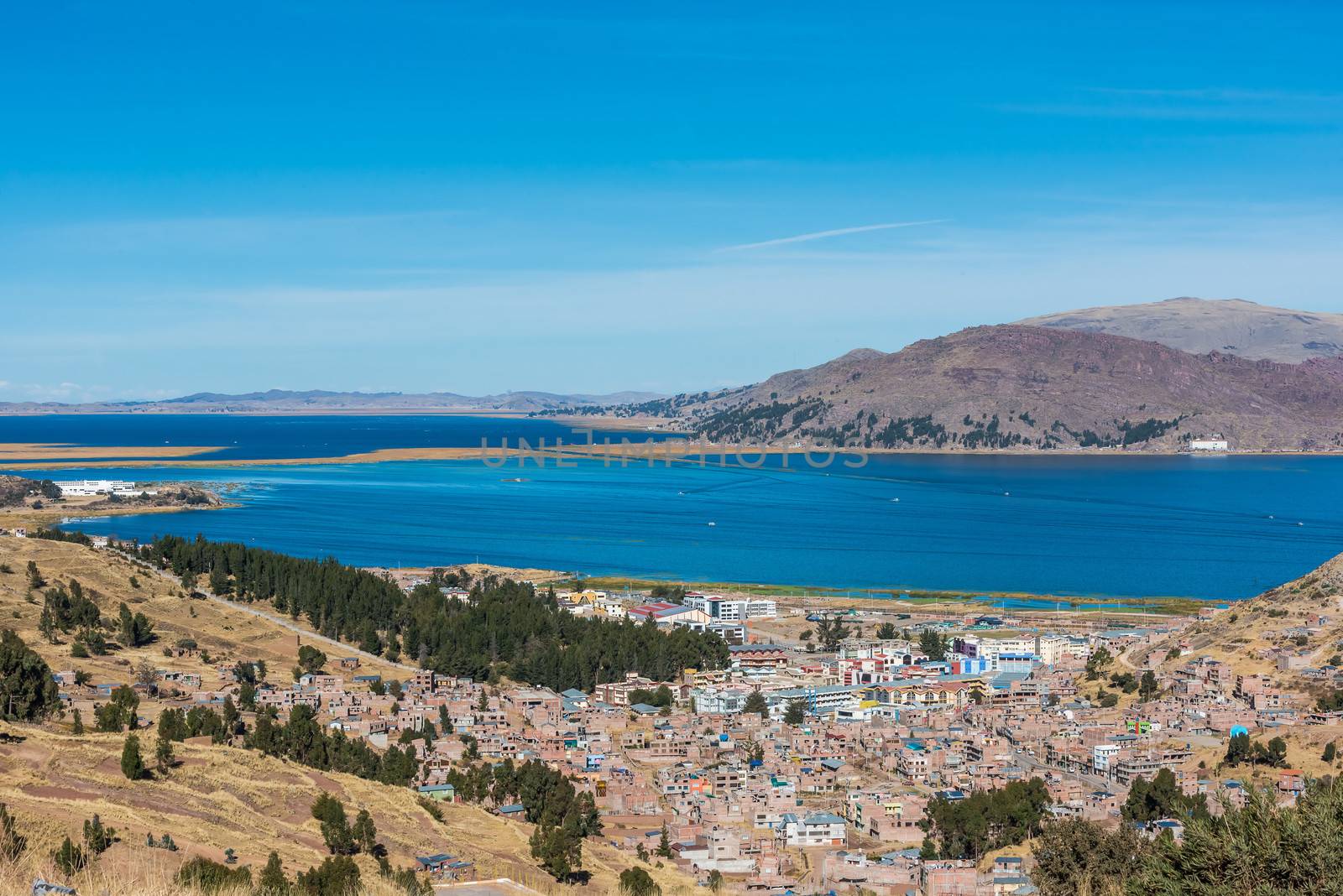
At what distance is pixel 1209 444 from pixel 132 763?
160 metres

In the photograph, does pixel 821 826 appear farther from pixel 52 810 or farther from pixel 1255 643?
pixel 1255 643

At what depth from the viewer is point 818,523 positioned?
84.2 m

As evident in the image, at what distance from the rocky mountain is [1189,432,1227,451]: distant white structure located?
1.77m

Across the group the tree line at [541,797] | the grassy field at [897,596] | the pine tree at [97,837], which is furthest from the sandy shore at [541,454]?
the pine tree at [97,837]

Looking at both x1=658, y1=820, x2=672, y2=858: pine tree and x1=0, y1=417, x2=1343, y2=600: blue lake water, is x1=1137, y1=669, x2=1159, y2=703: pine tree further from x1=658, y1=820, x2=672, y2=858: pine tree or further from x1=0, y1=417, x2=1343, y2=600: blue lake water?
x1=0, y1=417, x2=1343, y2=600: blue lake water

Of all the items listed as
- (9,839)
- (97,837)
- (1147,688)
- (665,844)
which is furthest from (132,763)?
(1147,688)

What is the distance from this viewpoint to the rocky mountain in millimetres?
168125

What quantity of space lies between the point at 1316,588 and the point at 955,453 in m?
122

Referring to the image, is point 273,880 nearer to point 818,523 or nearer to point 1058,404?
point 818,523

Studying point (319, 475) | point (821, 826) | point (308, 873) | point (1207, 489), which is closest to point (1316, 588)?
point (821, 826)

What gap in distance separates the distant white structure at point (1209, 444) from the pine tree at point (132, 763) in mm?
158230

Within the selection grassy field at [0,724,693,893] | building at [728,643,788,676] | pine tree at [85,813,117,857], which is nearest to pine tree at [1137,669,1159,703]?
building at [728,643,788,676]

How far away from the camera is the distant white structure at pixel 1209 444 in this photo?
161000 millimetres

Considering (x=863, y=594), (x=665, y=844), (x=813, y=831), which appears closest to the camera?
(x=665, y=844)
